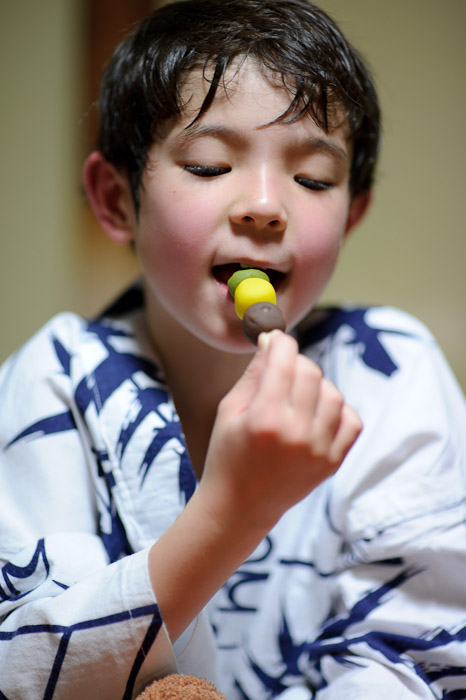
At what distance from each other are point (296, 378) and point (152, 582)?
0.17m

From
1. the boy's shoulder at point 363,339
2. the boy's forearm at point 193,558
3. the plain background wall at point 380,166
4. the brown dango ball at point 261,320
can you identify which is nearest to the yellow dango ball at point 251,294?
the brown dango ball at point 261,320

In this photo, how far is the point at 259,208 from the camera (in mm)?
521

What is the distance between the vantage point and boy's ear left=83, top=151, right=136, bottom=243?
70 cm

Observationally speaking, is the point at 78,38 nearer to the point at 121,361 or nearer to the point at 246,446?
the point at 121,361

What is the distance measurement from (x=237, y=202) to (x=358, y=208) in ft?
0.90

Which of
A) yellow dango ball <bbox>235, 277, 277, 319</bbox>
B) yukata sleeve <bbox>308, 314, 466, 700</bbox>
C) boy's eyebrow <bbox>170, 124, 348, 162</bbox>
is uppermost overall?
boy's eyebrow <bbox>170, 124, 348, 162</bbox>

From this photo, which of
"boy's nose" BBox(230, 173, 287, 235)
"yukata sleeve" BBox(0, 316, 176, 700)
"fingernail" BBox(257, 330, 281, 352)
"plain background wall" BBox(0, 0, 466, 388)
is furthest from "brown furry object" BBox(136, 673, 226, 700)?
"plain background wall" BBox(0, 0, 466, 388)

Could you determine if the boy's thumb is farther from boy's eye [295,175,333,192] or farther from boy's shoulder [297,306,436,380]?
boy's shoulder [297,306,436,380]

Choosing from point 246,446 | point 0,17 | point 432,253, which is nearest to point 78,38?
point 0,17

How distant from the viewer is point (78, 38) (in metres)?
1.51

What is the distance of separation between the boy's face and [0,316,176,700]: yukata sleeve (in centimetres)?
15

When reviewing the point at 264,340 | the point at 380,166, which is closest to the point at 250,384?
the point at 264,340

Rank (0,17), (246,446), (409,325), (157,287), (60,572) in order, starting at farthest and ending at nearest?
(0,17), (409,325), (157,287), (60,572), (246,446)

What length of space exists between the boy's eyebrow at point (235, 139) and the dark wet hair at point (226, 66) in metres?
0.01
